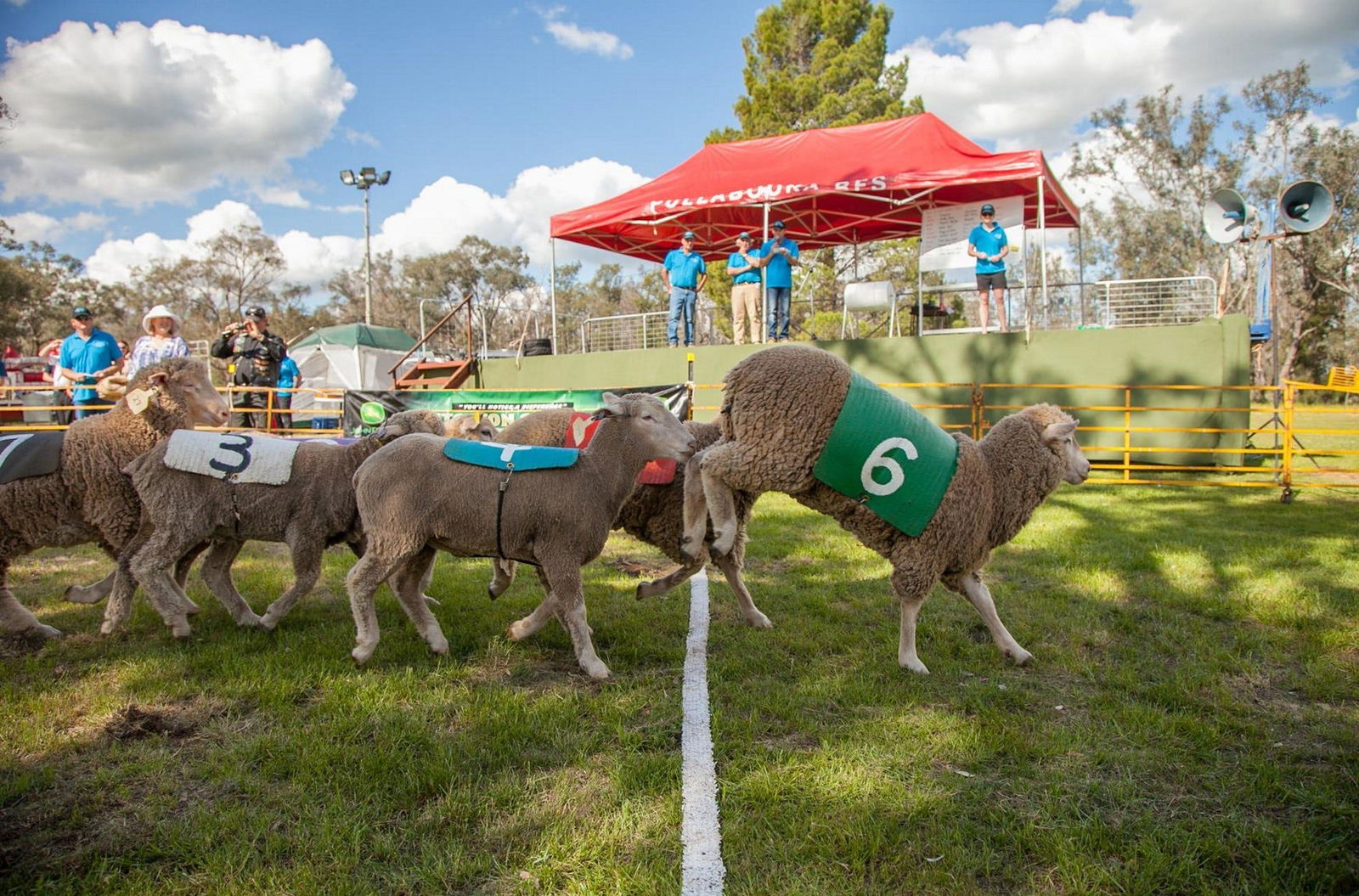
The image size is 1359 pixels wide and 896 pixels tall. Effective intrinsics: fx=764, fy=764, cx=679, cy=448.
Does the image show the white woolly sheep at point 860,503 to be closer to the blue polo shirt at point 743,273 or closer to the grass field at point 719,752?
the grass field at point 719,752

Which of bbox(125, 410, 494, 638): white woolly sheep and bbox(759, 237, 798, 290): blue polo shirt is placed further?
bbox(759, 237, 798, 290): blue polo shirt

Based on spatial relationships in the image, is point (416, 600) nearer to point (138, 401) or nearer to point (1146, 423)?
point (138, 401)

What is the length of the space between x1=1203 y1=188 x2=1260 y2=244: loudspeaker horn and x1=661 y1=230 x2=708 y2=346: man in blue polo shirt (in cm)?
874

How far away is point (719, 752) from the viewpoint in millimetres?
3229

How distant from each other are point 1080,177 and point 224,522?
44.2 metres

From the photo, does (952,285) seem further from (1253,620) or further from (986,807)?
(986,807)

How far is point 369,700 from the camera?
367cm

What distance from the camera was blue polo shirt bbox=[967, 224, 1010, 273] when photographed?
40.0 ft

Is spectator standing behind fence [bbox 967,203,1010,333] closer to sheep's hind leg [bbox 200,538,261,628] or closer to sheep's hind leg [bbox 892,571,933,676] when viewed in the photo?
sheep's hind leg [bbox 892,571,933,676]

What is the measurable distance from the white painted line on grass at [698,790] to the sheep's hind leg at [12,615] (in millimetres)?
3901

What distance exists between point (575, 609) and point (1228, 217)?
Result: 1415 centimetres

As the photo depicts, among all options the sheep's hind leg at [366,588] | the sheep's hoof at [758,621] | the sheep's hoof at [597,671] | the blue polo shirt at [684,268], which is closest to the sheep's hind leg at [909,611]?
the sheep's hoof at [758,621]

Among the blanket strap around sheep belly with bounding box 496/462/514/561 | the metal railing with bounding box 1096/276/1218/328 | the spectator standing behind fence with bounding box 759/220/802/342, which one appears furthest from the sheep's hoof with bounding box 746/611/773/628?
the metal railing with bounding box 1096/276/1218/328

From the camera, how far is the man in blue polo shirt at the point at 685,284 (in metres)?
13.5
